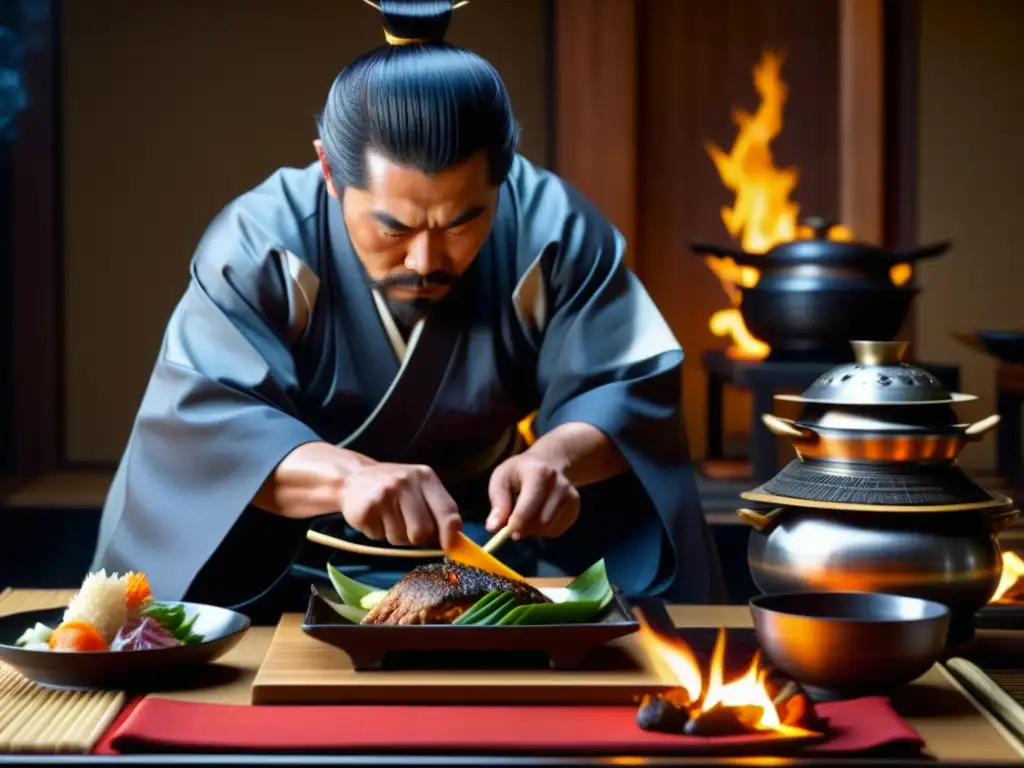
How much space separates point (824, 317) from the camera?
374 centimetres

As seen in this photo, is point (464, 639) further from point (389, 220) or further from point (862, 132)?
point (862, 132)

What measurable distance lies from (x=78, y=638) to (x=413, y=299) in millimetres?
944

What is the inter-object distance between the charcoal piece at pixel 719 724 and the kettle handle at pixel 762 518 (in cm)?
38

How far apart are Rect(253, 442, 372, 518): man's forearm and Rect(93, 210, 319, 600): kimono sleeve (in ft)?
0.09

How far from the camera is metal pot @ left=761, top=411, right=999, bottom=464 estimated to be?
162 centimetres

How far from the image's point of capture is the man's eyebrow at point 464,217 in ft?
7.08

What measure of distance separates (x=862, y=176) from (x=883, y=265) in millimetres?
1410

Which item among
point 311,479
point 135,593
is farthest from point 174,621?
point 311,479

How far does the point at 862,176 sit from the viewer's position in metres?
5.04

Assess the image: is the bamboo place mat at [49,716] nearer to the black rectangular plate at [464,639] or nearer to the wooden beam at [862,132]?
the black rectangular plate at [464,639]

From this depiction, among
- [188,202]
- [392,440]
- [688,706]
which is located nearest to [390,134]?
[392,440]

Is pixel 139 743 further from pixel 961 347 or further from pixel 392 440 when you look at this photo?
pixel 961 347

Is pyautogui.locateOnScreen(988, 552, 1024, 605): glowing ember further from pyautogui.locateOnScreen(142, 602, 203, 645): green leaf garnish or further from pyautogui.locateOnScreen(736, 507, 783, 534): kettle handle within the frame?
pyautogui.locateOnScreen(142, 602, 203, 645): green leaf garnish

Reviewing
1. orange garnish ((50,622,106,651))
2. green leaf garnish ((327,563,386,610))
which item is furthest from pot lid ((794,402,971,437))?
orange garnish ((50,622,106,651))
